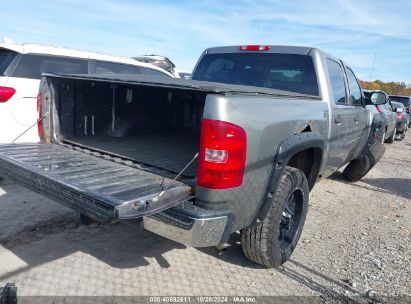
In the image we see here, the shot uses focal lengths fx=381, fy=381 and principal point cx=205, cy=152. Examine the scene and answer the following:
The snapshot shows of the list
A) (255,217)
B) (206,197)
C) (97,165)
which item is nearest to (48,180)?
(97,165)

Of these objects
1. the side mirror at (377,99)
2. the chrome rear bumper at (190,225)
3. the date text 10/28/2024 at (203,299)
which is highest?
the side mirror at (377,99)

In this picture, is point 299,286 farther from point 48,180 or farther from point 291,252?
point 48,180

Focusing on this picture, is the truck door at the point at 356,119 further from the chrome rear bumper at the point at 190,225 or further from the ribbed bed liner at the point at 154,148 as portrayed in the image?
the chrome rear bumper at the point at 190,225

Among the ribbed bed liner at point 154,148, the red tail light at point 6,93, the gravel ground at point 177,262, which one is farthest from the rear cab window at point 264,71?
the red tail light at point 6,93

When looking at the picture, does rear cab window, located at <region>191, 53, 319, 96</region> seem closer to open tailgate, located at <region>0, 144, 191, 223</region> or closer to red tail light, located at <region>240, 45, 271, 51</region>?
red tail light, located at <region>240, 45, 271, 51</region>

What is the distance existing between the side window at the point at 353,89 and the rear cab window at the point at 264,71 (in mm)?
1176

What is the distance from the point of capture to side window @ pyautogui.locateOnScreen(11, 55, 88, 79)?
17.2ft

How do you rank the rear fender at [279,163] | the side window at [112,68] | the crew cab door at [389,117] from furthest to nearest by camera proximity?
the crew cab door at [389,117] → the side window at [112,68] → the rear fender at [279,163]

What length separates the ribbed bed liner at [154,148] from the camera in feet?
10.9

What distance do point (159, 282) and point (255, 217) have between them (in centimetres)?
96

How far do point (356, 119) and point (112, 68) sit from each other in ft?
13.9

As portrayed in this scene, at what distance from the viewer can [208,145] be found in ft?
7.75

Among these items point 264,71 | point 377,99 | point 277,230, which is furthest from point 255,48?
point 277,230

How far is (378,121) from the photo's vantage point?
649 centimetres
